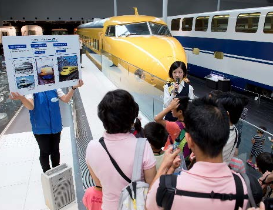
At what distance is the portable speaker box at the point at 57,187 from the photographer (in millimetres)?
2859

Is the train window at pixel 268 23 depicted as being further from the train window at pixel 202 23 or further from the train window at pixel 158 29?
the train window at pixel 202 23

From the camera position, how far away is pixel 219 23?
1029 centimetres

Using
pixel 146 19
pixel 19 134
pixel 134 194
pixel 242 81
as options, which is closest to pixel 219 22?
pixel 242 81

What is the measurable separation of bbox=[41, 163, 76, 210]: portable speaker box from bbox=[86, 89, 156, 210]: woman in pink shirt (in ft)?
4.41

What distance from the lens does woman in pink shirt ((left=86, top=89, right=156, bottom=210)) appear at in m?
1.65

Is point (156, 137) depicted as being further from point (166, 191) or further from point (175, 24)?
point (175, 24)

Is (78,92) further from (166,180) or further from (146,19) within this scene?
(166,180)

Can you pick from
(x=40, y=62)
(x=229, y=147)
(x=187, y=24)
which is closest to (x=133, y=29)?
(x=187, y=24)

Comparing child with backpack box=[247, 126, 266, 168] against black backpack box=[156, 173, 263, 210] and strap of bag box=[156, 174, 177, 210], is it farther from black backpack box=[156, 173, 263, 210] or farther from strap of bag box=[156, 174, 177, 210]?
strap of bag box=[156, 174, 177, 210]

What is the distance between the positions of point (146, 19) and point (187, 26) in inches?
187

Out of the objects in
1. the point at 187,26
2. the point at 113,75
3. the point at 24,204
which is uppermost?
the point at 187,26

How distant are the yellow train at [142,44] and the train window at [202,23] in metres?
3.20

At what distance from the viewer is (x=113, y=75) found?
26.2 ft

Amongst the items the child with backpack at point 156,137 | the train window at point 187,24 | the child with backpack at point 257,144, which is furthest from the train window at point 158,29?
the child with backpack at point 156,137
